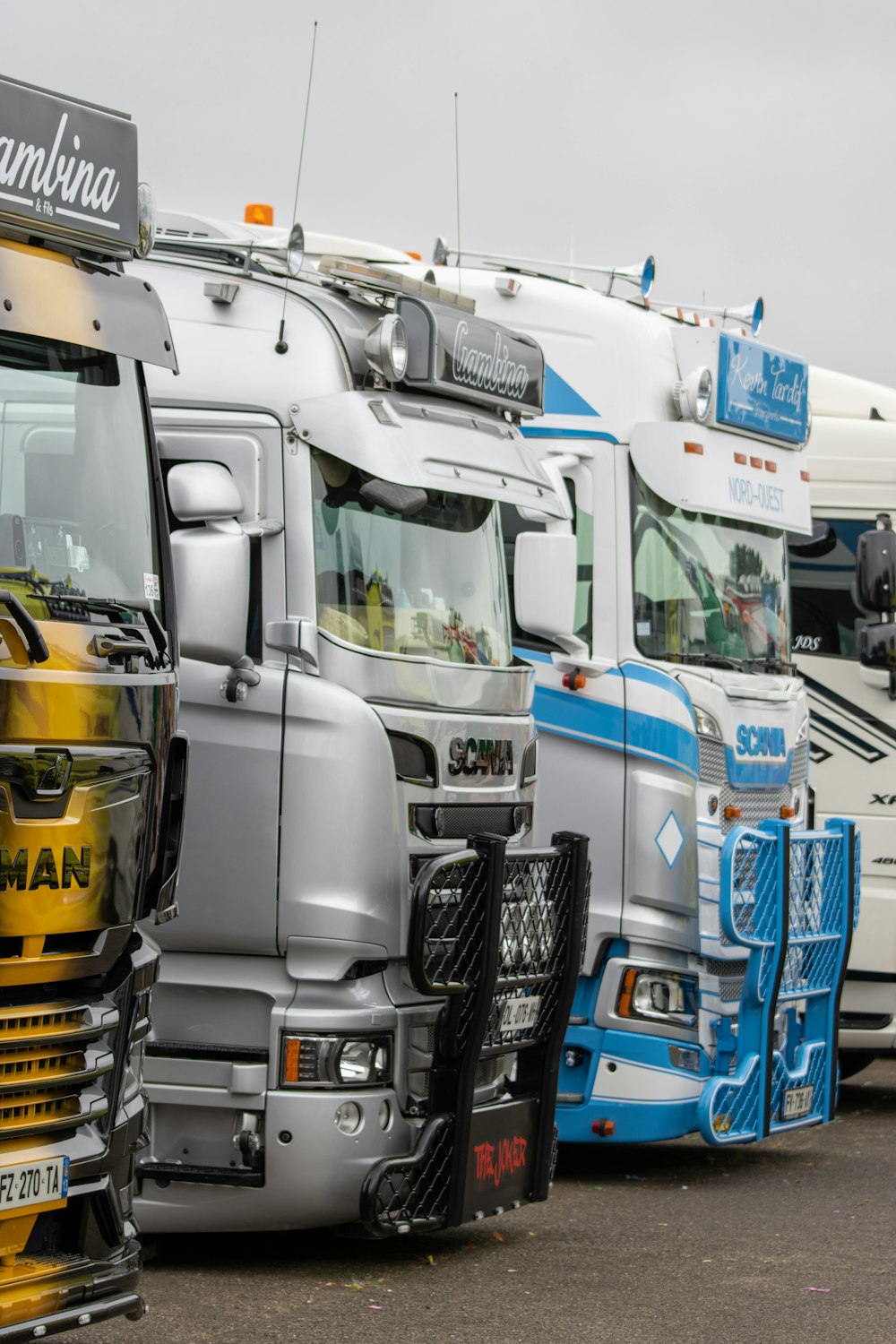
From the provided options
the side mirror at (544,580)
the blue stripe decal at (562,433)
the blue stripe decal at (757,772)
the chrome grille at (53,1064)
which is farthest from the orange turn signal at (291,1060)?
the blue stripe decal at (562,433)

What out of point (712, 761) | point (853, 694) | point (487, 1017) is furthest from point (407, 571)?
point (853, 694)

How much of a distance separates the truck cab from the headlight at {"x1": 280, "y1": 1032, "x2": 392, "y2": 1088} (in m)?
1.18

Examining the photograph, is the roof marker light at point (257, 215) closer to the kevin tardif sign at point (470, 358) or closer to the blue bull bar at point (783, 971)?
the kevin tardif sign at point (470, 358)

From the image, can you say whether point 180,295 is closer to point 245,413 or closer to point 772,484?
point 245,413

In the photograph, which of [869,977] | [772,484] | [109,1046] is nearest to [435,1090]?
[109,1046]

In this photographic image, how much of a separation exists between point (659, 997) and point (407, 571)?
279 cm

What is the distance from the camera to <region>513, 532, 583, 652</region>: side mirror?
8.20m

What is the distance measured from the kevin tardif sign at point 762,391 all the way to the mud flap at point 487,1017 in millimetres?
2930

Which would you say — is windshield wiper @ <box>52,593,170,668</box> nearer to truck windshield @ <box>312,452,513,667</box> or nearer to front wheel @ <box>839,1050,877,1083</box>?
truck windshield @ <box>312,452,513,667</box>

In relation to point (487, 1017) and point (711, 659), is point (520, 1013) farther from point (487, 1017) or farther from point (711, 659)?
point (711, 659)

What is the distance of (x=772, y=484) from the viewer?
988 cm

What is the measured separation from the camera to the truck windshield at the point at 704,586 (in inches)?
361

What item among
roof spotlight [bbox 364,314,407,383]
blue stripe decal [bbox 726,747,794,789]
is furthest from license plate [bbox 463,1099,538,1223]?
roof spotlight [bbox 364,314,407,383]

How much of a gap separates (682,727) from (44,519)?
4.45 meters
